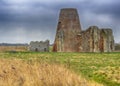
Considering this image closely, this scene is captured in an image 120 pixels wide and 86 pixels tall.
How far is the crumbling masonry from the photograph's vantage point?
2953 inches

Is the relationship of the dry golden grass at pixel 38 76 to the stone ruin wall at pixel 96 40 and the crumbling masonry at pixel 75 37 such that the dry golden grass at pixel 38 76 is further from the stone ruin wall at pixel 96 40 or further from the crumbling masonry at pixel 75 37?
the crumbling masonry at pixel 75 37

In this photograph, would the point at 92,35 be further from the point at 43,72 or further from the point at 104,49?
the point at 43,72

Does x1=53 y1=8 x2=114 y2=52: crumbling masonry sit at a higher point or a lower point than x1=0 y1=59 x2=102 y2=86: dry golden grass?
higher

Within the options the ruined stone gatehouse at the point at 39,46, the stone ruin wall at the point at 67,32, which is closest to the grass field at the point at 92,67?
the stone ruin wall at the point at 67,32

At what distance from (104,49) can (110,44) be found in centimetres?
200

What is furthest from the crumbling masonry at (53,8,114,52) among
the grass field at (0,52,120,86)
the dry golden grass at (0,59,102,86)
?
the dry golden grass at (0,59,102,86)

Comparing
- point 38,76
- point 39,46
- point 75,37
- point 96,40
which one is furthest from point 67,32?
point 38,76

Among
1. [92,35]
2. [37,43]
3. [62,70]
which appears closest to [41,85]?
[62,70]

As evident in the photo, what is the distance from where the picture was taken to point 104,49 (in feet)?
249

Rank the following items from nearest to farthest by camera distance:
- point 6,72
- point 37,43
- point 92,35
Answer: point 6,72 < point 92,35 < point 37,43

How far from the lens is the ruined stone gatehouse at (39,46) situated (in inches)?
3308

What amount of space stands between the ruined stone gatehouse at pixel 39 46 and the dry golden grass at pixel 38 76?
224 ft

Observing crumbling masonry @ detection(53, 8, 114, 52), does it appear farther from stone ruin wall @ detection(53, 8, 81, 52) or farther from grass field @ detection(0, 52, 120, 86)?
grass field @ detection(0, 52, 120, 86)

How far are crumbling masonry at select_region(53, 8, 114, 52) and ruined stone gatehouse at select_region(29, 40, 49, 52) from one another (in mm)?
7842
